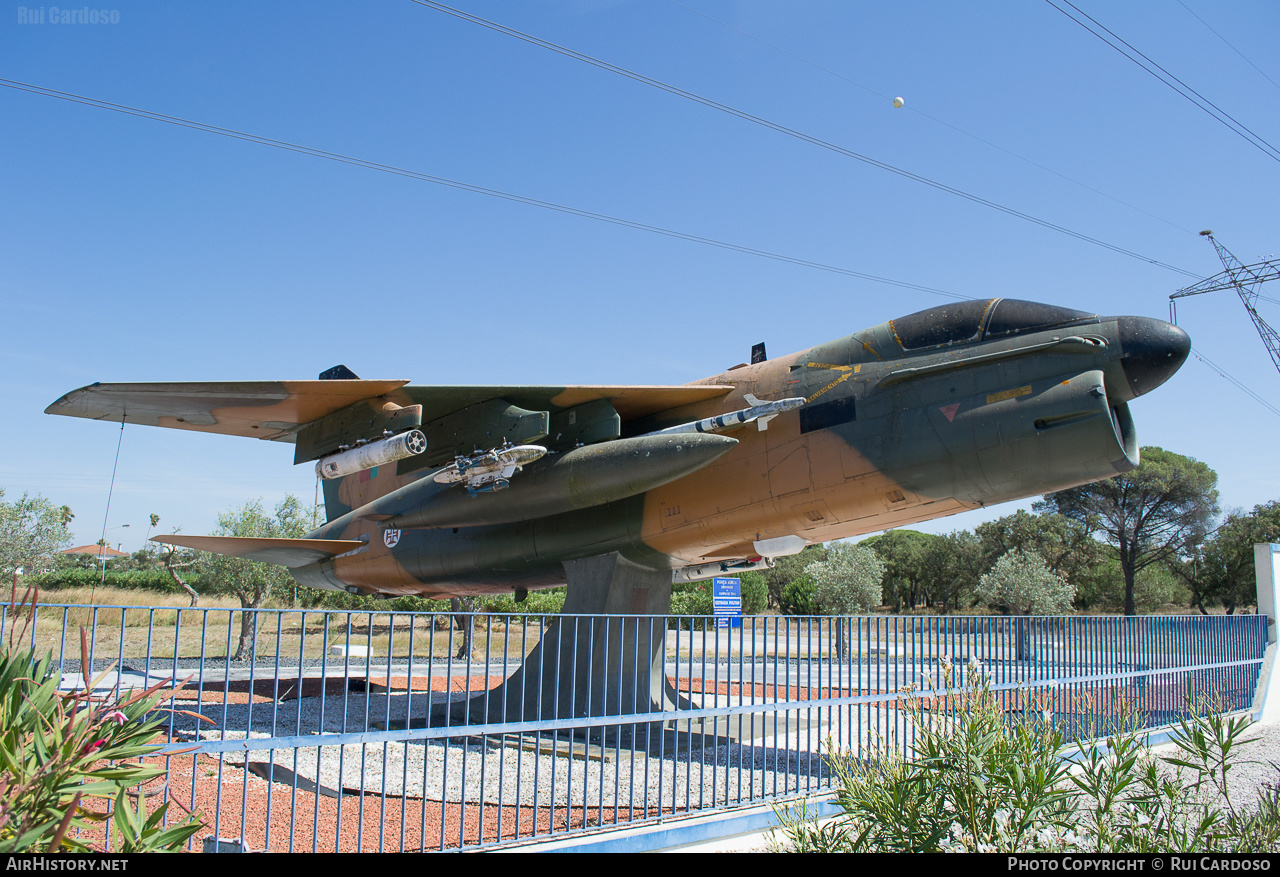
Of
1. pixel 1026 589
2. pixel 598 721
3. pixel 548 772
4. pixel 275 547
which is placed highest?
pixel 275 547

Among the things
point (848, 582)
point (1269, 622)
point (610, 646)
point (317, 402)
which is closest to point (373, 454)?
point (317, 402)

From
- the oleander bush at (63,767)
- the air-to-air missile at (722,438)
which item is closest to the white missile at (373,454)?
the air-to-air missile at (722,438)

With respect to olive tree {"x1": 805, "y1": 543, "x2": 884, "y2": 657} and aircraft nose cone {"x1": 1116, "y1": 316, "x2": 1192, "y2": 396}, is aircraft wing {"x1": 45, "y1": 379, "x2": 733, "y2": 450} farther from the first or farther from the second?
olive tree {"x1": 805, "y1": 543, "x2": 884, "y2": 657}

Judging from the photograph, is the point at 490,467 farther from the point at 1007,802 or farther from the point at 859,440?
the point at 1007,802

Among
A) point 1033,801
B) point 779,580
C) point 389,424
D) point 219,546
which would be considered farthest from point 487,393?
point 779,580

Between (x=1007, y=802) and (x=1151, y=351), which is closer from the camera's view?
(x=1007, y=802)

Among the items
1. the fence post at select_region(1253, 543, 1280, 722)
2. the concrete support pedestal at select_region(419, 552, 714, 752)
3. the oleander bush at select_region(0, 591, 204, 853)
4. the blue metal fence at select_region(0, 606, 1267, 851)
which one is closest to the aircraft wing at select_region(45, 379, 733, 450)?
the concrete support pedestal at select_region(419, 552, 714, 752)

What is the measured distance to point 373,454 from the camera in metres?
9.91

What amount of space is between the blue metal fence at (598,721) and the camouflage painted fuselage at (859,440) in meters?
1.33

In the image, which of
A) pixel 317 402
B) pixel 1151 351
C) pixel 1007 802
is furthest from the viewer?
pixel 317 402

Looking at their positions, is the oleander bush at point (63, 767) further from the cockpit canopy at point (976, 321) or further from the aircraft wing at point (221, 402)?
the cockpit canopy at point (976, 321)

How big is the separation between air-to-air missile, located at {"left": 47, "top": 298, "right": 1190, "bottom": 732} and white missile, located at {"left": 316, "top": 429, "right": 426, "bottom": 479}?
1.4 inches

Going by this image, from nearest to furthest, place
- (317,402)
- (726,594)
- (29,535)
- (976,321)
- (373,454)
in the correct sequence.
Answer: (976,321), (373,454), (317,402), (726,594), (29,535)

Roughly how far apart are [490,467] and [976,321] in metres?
6.06
